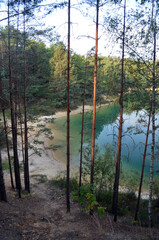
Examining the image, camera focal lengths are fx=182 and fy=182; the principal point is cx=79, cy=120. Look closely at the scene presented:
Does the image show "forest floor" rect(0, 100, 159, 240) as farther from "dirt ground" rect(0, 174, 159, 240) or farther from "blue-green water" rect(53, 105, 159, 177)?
"blue-green water" rect(53, 105, 159, 177)

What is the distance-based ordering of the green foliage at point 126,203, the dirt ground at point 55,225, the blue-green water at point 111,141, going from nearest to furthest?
1. the dirt ground at point 55,225
2. the green foliage at point 126,203
3. the blue-green water at point 111,141

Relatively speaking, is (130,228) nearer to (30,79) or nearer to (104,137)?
(30,79)

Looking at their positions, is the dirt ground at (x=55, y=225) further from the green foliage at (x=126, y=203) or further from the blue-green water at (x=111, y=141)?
the blue-green water at (x=111, y=141)

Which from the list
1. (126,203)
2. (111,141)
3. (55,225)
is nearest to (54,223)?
(55,225)

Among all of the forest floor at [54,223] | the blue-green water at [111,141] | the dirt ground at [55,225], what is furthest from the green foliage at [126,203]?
the blue-green water at [111,141]

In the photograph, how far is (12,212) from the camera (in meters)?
7.58

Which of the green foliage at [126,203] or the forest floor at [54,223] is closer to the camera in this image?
the forest floor at [54,223]

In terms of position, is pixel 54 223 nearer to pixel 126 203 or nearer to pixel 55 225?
pixel 55 225

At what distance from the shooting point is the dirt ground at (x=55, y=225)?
20.9ft

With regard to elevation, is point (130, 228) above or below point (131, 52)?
below

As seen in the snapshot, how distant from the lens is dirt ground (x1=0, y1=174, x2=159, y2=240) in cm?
637

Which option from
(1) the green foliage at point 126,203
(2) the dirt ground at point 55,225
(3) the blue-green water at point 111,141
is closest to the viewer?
(2) the dirt ground at point 55,225

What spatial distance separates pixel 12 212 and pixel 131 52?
8.49 metres

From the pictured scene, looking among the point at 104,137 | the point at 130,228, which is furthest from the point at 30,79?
the point at 104,137
